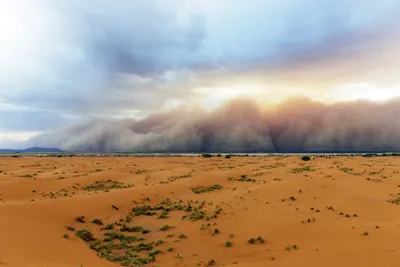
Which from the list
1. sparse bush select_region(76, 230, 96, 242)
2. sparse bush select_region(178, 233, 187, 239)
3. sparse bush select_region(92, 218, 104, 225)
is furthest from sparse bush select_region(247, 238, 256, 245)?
sparse bush select_region(92, 218, 104, 225)

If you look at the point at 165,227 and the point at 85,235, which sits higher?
the point at 85,235

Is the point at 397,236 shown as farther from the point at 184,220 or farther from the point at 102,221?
the point at 102,221

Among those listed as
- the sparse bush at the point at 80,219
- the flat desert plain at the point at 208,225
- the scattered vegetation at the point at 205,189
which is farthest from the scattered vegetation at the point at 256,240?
the scattered vegetation at the point at 205,189

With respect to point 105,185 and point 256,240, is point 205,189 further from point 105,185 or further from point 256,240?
point 256,240

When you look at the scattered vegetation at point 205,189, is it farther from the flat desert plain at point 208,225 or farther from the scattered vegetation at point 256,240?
the scattered vegetation at point 256,240

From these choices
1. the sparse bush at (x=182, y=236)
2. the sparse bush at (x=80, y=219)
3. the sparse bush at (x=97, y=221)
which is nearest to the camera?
the sparse bush at (x=182, y=236)

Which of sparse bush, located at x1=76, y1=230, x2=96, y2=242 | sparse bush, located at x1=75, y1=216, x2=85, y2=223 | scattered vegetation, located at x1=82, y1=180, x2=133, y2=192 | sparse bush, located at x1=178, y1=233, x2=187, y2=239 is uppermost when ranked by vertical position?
scattered vegetation, located at x1=82, y1=180, x2=133, y2=192

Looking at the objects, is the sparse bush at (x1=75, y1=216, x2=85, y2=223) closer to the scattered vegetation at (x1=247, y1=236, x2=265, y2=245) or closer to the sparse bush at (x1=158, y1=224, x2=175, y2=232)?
the sparse bush at (x1=158, y1=224, x2=175, y2=232)

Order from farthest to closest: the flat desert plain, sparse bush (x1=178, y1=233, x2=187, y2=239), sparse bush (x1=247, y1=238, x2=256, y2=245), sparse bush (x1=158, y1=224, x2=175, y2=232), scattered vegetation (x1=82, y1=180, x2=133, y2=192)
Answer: scattered vegetation (x1=82, y1=180, x2=133, y2=192) < sparse bush (x1=158, y1=224, x2=175, y2=232) < sparse bush (x1=178, y1=233, x2=187, y2=239) < sparse bush (x1=247, y1=238, x2=256, y2=245) < the flat desert plain

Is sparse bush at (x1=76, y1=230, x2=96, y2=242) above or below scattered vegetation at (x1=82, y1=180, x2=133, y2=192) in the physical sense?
below

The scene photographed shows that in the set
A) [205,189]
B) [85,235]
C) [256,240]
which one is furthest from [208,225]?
[205,189]
